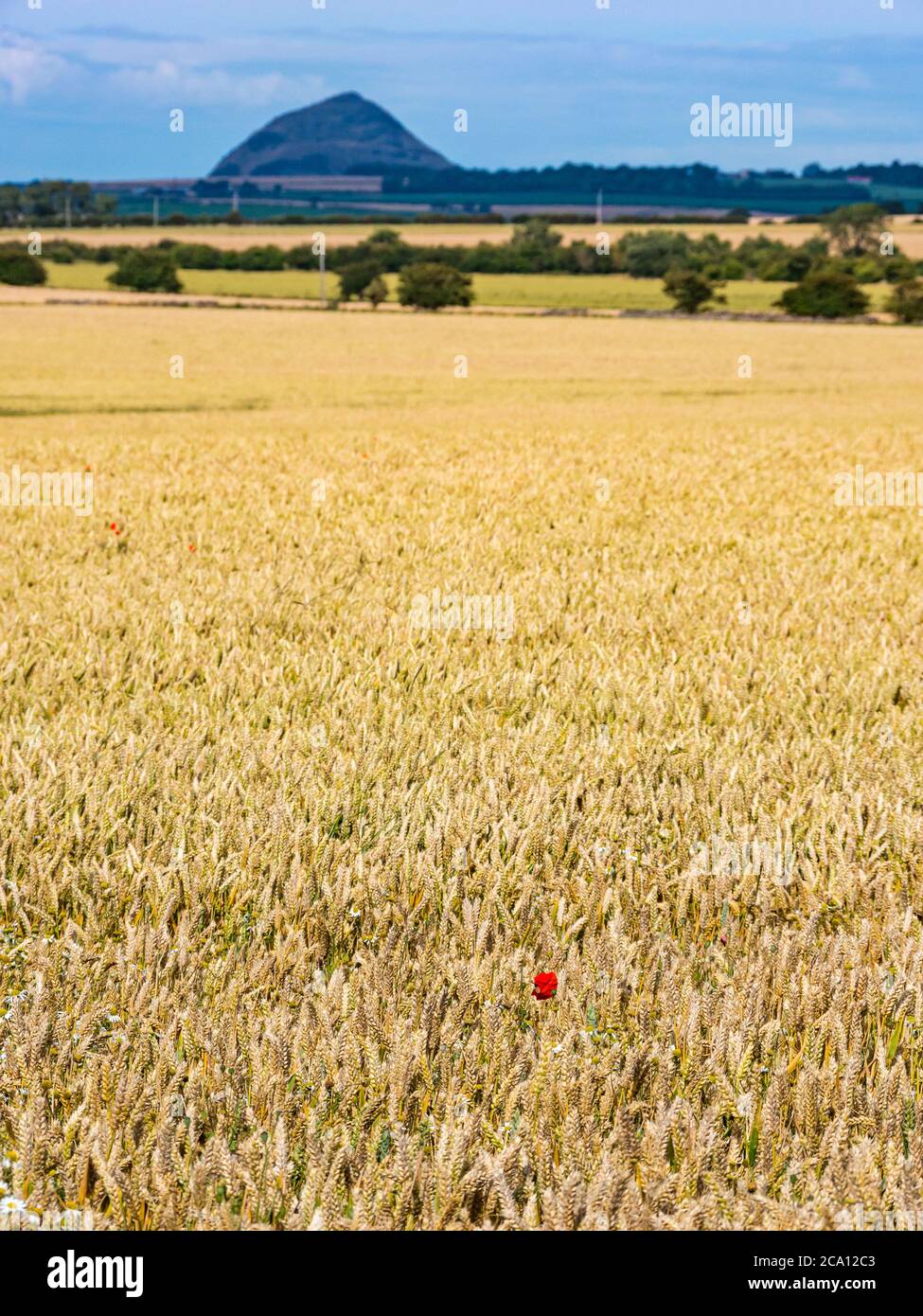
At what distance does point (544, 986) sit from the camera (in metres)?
3.11

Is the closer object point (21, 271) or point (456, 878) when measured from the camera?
point (456, 878)

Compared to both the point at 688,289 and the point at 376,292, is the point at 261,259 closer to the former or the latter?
the point at 376,292

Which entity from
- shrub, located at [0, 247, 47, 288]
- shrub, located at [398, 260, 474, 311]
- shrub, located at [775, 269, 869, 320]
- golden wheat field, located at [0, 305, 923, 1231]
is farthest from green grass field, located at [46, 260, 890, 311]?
golden wheat field, located at [0, 305, 923, 1231]

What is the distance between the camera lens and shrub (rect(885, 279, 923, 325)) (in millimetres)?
85562

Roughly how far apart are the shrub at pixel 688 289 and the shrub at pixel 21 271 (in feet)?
156

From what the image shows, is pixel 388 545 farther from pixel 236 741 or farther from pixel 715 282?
pixel 715 282

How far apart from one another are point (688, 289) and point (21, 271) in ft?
166

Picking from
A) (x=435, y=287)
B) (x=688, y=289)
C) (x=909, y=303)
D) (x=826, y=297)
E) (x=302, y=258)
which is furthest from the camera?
(x=302, y=258)

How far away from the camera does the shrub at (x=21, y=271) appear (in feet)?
318

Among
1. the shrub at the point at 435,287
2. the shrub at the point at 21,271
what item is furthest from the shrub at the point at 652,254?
the shrub at the point at 21,271

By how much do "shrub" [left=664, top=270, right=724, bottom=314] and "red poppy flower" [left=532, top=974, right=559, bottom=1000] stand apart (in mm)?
92789

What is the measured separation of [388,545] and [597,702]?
482cm

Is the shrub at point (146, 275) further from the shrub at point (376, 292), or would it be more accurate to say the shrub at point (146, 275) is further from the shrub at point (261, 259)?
the shrub at point (261, 259)

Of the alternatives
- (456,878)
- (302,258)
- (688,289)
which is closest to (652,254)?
(688,289)
